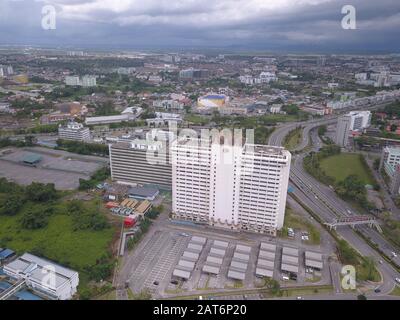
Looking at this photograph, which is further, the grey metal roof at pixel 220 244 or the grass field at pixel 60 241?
the grey metal roof at pixel 220 244

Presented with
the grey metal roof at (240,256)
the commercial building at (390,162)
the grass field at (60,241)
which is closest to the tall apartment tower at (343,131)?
the commercial building at (390,162)

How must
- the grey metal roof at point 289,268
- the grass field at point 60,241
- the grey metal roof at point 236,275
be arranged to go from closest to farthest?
the grey metal roof at point 236,275 < the grey metal roof at point 289,268 < the grass field at point 60,241

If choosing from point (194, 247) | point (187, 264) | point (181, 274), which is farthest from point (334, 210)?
point (181, 274)

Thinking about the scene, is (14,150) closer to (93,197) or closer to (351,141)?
(93,197)

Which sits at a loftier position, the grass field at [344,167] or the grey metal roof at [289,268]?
the grass field at [344,167]

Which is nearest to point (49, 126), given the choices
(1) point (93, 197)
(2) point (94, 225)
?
(1) point (93, 197)

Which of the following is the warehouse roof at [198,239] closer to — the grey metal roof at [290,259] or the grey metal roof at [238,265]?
the grey metal roof at [238,265]
